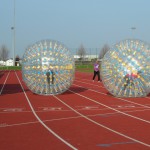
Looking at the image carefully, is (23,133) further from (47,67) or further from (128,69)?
(47,67)

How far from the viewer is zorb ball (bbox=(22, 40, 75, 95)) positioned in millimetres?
17453

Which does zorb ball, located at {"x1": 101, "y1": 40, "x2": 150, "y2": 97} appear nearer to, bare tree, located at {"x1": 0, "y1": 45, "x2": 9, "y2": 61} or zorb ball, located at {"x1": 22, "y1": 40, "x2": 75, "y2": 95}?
zorb ball, located at {"x1": 22, "y1": 40, "x2": 75, "y2": 95}

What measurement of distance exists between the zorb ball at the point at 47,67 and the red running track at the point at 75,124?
0.92 metres

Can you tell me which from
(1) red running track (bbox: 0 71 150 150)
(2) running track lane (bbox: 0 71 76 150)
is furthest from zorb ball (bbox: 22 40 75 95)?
(2) running track lane (bbox: 0 71 76 150)

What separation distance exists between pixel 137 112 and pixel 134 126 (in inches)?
103

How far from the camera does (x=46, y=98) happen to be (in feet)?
57.6

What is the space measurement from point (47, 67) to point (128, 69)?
3921mm

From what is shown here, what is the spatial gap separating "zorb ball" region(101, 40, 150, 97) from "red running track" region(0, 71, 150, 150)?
20.2 inches

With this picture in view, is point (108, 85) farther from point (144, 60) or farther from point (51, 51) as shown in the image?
point (51, 51)

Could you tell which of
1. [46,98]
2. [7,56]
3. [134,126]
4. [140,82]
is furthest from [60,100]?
[7,56]

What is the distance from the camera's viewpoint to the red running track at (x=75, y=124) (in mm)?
8320

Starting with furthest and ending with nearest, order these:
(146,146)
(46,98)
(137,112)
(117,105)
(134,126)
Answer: (46,98) < (117,105) < (137,112) < (134,126) < (146,146)

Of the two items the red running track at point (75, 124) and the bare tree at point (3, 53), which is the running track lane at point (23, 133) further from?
the bare tree at point (3, 53)

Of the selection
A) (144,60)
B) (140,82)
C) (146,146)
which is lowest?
(146,146)
